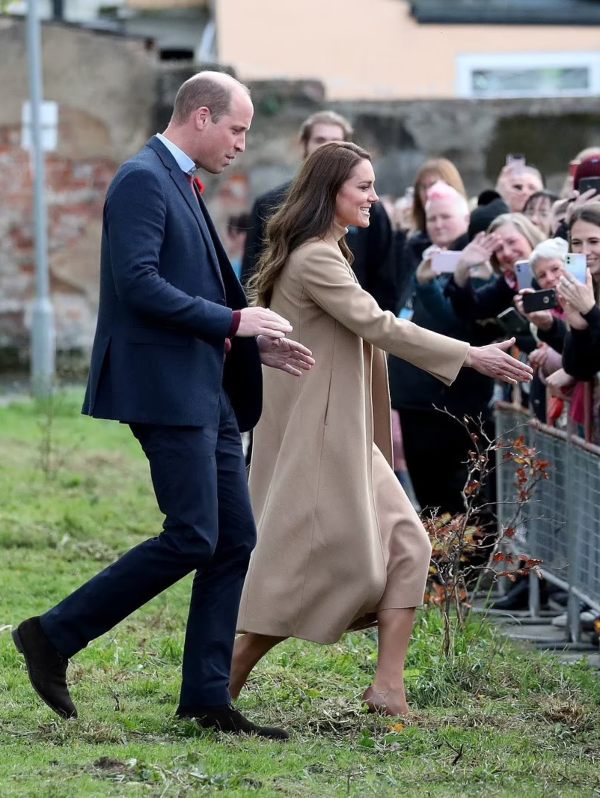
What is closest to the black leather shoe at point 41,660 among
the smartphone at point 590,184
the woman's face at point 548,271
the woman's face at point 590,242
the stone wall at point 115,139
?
the woman's face at point 590,242

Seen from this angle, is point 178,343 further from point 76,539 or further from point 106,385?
point 76,539

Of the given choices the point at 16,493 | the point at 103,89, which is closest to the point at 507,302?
the point at 16,493

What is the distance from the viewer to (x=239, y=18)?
947 inches

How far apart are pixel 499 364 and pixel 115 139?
13903mm

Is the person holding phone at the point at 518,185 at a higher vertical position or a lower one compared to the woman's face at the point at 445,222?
higher

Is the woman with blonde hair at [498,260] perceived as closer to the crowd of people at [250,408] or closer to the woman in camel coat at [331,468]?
the crowd of people at [250,408]

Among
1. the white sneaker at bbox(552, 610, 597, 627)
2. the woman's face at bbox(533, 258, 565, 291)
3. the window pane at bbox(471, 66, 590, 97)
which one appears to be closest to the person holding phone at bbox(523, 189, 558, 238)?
the woman's face at bbox(533, 258, 565, 291)

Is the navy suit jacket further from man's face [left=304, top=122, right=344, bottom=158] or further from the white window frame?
the white window frame

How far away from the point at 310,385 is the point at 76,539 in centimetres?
401

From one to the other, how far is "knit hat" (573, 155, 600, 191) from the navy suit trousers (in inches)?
119

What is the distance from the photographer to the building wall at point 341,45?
23.9 metres

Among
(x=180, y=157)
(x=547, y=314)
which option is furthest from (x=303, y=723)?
(x=547, y=314)

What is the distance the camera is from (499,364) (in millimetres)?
5766

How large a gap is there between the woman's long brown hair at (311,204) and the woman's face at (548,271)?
5.47 feet
